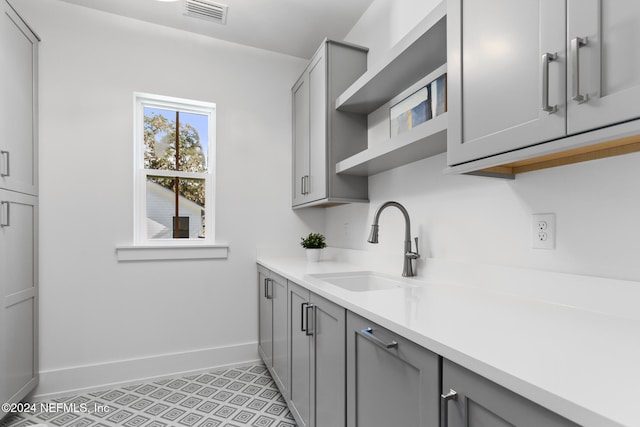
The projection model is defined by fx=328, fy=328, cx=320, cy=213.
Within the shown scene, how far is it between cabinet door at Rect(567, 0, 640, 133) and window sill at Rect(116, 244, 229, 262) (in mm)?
2394

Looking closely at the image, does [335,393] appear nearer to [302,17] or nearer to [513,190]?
[513,190]

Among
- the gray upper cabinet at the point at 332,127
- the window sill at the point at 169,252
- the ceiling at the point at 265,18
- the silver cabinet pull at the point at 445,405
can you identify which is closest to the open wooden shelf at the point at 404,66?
the gray upper cabinet at the point at 332,127

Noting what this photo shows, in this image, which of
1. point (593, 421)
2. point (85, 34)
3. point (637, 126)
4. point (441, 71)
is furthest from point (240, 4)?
point (593, 421)

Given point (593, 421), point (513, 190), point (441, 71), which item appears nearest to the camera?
point (593, 421)

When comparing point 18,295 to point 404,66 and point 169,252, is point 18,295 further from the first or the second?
point 404,66

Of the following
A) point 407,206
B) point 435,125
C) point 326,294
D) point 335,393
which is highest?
point 435,125

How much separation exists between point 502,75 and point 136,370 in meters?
2.81

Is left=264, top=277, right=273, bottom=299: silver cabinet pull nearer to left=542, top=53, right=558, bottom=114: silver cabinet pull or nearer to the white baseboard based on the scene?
the white baseboard

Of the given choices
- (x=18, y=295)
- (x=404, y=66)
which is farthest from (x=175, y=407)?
(x=404, y=66)

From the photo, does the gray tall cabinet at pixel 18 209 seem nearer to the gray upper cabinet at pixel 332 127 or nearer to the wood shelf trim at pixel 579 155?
the gray upper cabinet at pixel 332 127

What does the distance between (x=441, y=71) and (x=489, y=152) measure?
2.44 feet

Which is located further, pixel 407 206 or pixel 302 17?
pixel 302 17

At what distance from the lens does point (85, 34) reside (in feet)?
7.67

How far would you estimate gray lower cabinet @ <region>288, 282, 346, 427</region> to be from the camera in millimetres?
1259
